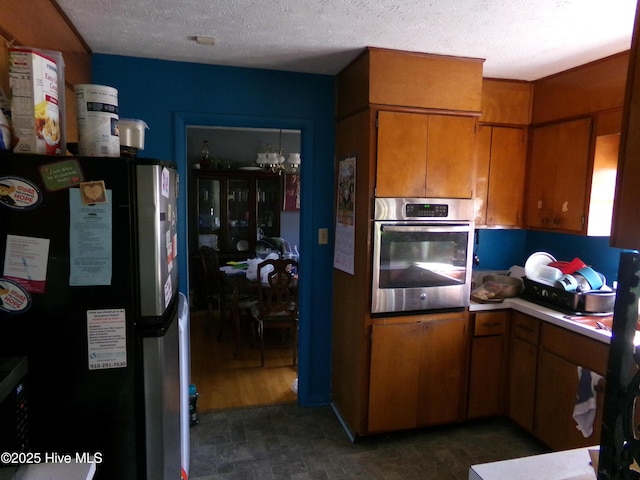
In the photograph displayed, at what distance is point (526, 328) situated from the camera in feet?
8.73

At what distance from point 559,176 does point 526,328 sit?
1.01m

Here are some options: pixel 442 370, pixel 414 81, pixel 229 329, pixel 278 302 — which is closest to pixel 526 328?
pixel 442 370

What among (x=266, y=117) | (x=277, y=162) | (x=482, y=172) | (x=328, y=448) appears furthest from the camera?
Result: (x=277, y=162)

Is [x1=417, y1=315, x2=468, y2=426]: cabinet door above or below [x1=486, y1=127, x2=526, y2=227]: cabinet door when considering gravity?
below

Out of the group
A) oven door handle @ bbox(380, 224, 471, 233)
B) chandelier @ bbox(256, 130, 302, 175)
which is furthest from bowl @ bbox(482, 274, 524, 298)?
chandelier @ bbox(256, 130, 302, 175)

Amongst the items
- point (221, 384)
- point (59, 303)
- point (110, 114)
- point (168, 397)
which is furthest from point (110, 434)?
point (221, 384)

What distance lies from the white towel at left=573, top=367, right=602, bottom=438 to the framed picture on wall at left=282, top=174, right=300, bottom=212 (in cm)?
424

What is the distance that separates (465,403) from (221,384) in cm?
188

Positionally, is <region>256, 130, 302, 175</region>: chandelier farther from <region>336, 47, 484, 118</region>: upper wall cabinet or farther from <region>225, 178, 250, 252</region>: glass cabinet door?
<region>336, 47, 484, 118</region>: upper wall cabinet

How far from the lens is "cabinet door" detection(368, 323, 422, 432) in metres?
2.54

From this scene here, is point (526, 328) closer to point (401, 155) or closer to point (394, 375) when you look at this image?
point (394, 375)

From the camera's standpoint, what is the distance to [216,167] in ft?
18.1

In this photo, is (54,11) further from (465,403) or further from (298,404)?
(465,403)

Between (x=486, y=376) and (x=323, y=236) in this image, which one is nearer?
(x=486, y=376)
